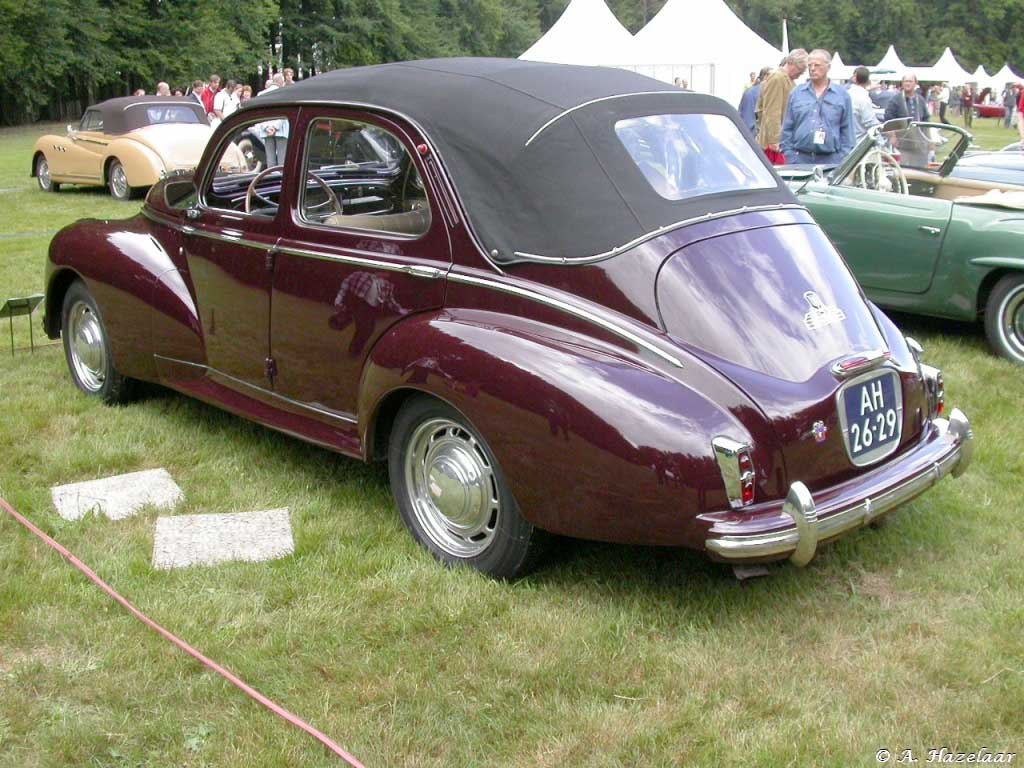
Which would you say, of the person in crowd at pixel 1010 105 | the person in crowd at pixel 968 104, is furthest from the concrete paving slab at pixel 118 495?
the person in crowd at pixel 968 104

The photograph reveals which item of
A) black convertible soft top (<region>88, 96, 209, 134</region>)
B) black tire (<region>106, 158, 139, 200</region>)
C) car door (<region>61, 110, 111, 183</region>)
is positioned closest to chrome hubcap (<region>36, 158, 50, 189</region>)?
→ car door (<region>61, 110, 111, 183</region>)

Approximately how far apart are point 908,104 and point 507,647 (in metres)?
13.3

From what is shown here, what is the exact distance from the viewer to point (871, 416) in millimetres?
3754

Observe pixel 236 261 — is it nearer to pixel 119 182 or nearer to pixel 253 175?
pixel 253 175

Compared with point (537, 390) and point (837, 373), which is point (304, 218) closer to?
point (537, 390)

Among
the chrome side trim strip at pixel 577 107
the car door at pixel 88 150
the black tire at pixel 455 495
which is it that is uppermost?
the chrome side trim strip at pixel 577 107

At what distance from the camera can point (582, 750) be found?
3002 millimetres

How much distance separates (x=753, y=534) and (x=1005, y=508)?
1818 mm

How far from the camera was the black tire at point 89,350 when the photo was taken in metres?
5.82

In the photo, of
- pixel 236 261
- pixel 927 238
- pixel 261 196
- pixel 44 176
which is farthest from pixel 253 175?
pixel 44 176

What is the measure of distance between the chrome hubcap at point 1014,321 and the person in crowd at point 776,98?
465 centimetres

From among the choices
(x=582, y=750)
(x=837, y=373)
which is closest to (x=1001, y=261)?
(x=837, y=373)

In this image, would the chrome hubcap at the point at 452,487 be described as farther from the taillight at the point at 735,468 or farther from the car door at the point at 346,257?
the taillight at the point at 735,468

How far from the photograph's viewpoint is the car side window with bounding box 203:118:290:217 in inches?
198
